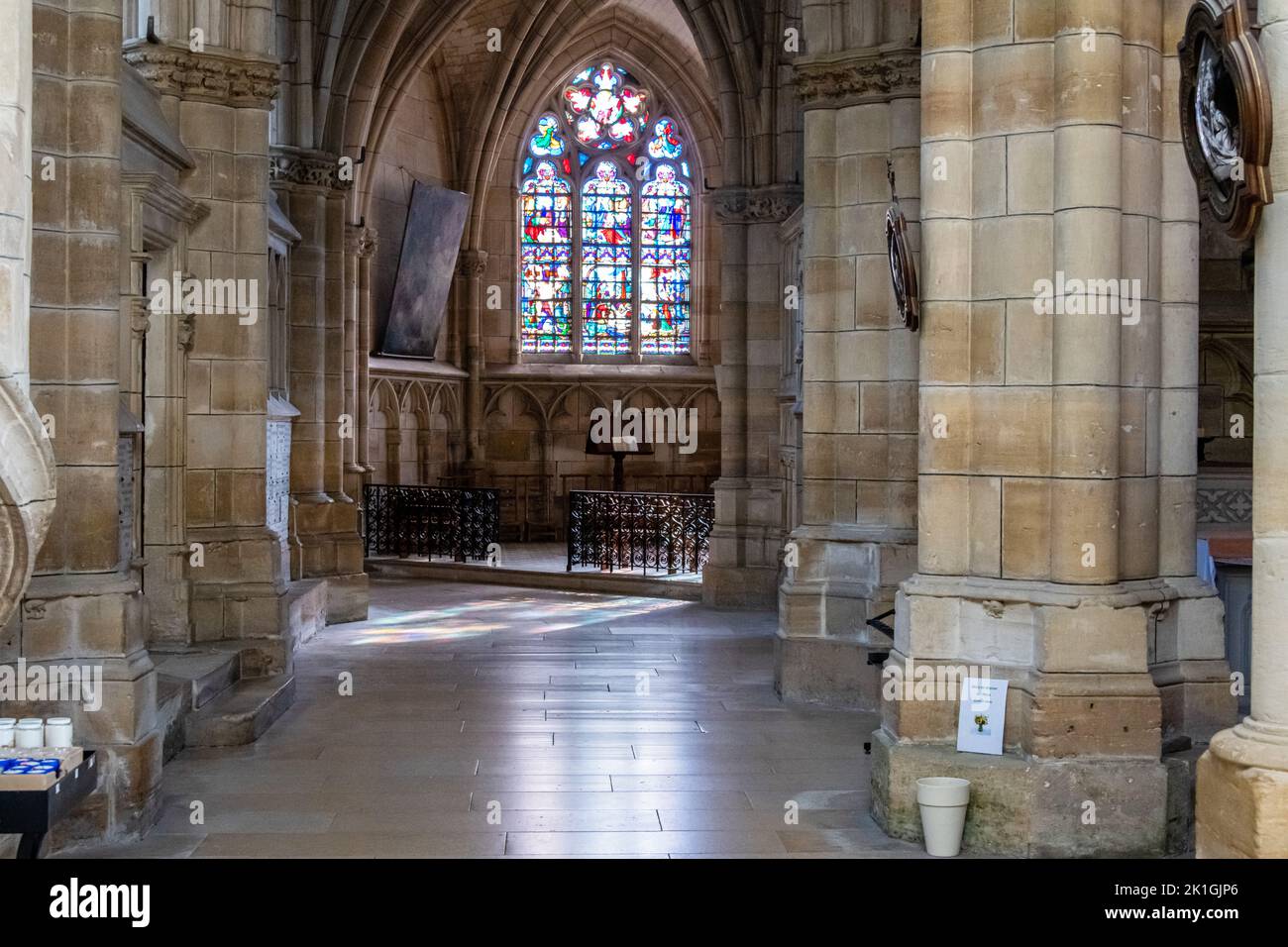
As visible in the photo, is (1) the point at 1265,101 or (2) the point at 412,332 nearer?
(1) the point at 1265,101

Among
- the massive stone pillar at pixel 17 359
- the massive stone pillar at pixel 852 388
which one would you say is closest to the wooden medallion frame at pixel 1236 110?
the massive stone pillar at pixel 17 359

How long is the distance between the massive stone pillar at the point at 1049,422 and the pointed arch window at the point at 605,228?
1782cm

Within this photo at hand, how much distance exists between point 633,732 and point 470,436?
14549 mm

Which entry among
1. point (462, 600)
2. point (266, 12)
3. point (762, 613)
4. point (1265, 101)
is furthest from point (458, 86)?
point (1265, 101)

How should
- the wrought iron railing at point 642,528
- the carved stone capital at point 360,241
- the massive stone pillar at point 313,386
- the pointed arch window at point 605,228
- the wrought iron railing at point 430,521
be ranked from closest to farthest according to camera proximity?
the massive stone pillar at point 313,386, the carved stone capital at point 360,241, the wrought iron railing at point 642,528, the wrought iron railing at point 430,521, the pointed arch window at point 605,228

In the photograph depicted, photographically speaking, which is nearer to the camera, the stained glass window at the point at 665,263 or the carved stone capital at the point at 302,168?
the carved stone capital at the point at 302,168

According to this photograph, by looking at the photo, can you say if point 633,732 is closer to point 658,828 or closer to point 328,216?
point 658,828

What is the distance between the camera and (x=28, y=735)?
17.7ft

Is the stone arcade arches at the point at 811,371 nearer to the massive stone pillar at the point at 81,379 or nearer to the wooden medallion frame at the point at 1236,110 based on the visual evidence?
the massive stone pillar at the point at 81,379

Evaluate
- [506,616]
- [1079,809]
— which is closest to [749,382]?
[506,616]

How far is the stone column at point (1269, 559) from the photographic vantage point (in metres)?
4.59

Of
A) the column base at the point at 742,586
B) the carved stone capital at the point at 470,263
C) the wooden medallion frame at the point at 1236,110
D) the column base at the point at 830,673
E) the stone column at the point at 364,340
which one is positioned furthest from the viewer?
the carved stone capital at the point at 470,263

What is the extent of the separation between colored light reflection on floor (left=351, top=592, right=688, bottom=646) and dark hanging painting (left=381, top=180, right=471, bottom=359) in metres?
6.30

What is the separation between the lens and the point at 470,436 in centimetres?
2330
